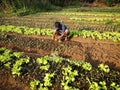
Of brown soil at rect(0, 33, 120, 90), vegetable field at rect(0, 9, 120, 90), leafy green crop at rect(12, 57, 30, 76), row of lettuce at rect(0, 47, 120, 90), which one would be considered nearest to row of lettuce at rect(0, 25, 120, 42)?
vegetable field at rect(0, 9, 120, 90)

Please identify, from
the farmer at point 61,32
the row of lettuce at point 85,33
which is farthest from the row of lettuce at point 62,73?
the row of lettuce at point 85,33

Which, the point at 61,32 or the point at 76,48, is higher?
the point at 61,32

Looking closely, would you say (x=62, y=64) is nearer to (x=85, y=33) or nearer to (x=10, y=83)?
(x=10, y=83)

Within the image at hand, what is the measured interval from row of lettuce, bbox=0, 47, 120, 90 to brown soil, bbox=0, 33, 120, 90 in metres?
0.83

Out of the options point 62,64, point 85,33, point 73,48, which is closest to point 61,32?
point 73,48

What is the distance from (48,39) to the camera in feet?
26.6

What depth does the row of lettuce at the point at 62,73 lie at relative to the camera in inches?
179

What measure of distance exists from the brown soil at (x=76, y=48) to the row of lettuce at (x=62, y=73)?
2.72 ft

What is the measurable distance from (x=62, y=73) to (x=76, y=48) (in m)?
2.48

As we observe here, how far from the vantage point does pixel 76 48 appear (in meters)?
7.25

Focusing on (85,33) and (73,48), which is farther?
(85,33)

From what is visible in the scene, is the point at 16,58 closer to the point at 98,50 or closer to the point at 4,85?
the point at 4,85

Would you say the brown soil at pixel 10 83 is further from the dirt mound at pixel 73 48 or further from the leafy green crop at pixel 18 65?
the dirt mound at pixel 73 48

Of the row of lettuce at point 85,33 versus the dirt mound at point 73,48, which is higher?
the row of lettuce at point 85,33
